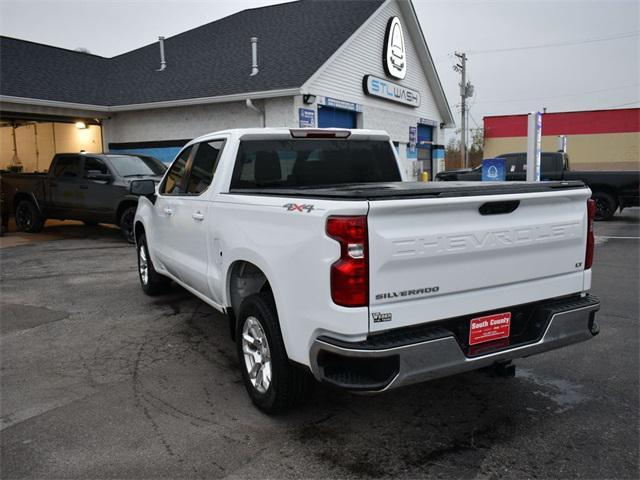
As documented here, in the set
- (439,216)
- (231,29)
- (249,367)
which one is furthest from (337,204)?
(231,29)

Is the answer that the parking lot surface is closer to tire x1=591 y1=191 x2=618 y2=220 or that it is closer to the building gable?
tire x1=591 y1=191 x2=618 y2=220

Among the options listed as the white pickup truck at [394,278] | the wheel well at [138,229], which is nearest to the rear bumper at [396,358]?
the white pickup truck at [394,278]

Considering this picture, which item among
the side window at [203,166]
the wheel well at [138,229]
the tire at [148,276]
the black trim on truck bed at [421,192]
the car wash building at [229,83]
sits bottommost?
the tire at [148,276]

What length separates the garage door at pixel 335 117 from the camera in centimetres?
1627

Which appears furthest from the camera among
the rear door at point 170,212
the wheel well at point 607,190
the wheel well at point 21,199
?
the wheel well at point 607,190

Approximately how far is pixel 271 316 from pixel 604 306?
4704 mm

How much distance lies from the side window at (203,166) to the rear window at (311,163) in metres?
0.32

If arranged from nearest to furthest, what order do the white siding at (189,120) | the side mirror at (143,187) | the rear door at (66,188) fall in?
the side mirror at (143,187)
the rear door at (66,188)
the white siding at (189,120)

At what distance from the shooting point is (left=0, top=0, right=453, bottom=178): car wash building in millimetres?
15383

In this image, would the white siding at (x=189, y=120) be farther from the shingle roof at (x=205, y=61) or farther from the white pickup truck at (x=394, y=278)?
the white pickup truck at (x=394, y=278)

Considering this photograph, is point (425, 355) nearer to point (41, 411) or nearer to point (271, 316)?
point (271, 316)

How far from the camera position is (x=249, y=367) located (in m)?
3.80

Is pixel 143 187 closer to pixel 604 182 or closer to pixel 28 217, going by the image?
pixel 28 217

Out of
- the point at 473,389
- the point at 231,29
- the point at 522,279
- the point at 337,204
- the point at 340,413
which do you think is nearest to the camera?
the point at 337,204
